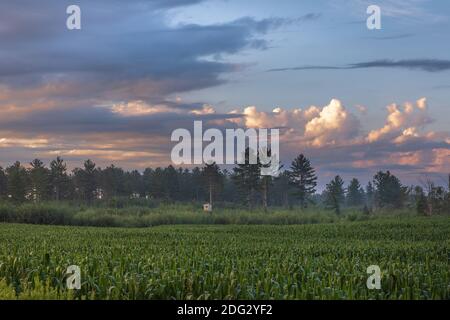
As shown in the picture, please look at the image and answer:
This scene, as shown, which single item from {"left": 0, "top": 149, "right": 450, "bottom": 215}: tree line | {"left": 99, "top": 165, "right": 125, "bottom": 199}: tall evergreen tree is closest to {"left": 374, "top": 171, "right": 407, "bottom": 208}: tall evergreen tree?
{"left": 0, "top": 149, "right": 450, "bottom": 215}: tree line

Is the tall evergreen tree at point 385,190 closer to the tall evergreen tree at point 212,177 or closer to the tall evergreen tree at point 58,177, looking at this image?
the tall evergreen tree at point 212,177

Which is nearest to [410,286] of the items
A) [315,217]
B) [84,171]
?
[315,217]

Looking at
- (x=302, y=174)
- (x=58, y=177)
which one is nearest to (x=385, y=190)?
(x=302, y=174)

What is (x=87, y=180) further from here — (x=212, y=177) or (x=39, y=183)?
(x=212, y=177)

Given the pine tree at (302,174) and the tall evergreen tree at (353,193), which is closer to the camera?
the pine tree at (302,174)

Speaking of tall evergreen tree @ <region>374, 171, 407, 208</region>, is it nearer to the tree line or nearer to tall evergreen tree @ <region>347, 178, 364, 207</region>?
the tree line

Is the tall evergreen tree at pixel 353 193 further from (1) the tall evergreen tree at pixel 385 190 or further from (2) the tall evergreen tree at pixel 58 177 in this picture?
(2) the tall evergreen tree at pixel 58 177

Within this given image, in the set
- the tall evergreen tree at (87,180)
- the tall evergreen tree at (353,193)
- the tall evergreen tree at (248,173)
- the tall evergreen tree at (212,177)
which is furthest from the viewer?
the tall evergreen tree at (353,193)

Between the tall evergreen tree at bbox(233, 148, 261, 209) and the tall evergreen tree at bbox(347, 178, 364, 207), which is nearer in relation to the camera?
the tall evergreen tree at bbox(233, 148, 261, 209)

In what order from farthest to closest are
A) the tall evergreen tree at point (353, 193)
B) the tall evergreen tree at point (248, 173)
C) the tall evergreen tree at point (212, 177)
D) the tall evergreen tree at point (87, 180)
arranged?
1. the tall evergreen tree at point (353, 193)
2. the tall evergreen tree at point (87, 180)
3. the tall evergreen tree at point (212, 177)
4. the tall evergreen tree at point (248, 173)

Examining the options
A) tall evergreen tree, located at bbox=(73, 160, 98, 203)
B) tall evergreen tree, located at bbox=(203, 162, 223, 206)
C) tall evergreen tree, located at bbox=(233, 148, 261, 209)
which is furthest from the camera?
tall evergreen tree, located at bbox=(73, 160, 98, 203)

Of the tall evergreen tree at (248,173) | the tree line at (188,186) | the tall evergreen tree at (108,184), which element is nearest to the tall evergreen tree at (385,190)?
the tree line at (188,186)

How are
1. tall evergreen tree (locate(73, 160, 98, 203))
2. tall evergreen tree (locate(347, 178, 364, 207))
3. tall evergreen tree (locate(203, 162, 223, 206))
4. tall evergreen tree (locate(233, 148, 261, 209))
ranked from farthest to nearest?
tall evergreen tree (locate(347, 178, 364, 207)) < tall evergreen tree (locate(73, 160, 98, 203)) < tall evergreen tree (locate(203, 162, 223, 206)) < tall evergreen tree (locate(233, 148, 261, 209))

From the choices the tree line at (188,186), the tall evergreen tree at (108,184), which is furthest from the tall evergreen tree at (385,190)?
the tall evergreen tree at (108,184)
